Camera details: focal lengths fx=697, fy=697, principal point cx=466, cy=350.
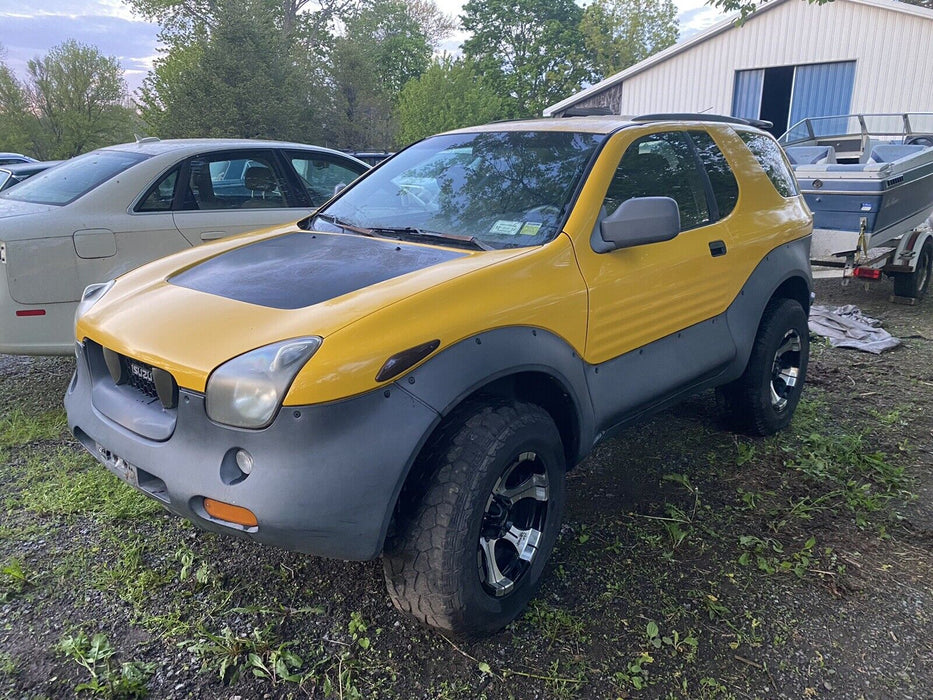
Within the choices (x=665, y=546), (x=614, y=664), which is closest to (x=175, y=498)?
(x=614, y=664)

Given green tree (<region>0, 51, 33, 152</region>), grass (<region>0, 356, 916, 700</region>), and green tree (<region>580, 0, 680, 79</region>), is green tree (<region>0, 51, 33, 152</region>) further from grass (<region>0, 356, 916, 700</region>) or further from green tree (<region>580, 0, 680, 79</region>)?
grass (<region>0, 356, 916, 700</region>)

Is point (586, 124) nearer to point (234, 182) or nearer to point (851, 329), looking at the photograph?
point (234, 182)

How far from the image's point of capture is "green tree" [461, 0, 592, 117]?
43094mm

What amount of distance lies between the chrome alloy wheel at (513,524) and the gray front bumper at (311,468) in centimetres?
46

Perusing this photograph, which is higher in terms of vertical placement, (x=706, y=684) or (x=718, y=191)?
(x=718, y=191)

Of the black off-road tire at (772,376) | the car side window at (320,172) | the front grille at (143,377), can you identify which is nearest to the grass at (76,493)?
the front grille at (143,377)

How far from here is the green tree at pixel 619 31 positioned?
1693 inches

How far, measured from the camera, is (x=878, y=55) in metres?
15.8

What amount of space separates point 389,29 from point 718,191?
1999 inches

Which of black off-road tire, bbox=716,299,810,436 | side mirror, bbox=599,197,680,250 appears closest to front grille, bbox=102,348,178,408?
side mirror, bbox=599,197,680,250

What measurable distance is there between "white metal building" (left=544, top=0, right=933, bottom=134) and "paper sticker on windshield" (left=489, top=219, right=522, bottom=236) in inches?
637

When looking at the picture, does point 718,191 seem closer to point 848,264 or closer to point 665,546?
point 665,546

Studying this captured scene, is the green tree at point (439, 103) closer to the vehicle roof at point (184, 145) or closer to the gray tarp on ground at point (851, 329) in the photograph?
the gray tarp on ground at point (851, 329)

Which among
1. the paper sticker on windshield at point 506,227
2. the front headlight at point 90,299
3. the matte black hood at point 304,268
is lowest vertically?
the front headlight at point 90,299
